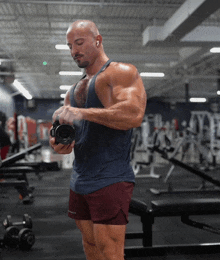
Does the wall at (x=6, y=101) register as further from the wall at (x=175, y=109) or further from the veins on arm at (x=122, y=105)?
the veins on arm at (x=122, y=105)

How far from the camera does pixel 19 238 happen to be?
247 centimetres

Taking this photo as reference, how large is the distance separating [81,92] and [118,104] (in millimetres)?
231

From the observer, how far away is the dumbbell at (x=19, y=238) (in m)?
2.48

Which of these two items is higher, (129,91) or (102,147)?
(129,91)

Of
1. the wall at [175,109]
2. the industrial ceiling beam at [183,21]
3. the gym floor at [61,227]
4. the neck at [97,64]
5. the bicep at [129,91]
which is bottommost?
the gym floor at [61,227]

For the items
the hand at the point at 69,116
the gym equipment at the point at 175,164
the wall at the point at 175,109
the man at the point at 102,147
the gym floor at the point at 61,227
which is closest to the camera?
the hand at the point at 69,116

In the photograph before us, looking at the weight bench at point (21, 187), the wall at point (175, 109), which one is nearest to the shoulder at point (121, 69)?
the weight bench at point (21, 187)

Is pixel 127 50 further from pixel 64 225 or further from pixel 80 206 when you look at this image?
pixel 80 206

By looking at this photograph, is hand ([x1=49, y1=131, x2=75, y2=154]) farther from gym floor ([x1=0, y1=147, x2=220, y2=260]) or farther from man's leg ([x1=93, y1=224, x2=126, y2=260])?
gym floor ([x1=0, y1=147, x2=220, y2=260])

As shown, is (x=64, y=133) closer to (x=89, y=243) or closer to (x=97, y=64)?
(x=97, y=64)

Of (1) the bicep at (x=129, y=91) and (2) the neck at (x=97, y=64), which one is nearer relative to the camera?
(1) the bicep at (x=129, y=91)

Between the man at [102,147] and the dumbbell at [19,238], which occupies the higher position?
the man at [102,147]

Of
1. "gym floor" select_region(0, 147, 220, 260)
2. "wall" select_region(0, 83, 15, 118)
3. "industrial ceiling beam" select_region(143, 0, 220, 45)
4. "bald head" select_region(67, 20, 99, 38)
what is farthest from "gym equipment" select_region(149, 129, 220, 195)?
"wall" select_region(0, 83, 15, 118)

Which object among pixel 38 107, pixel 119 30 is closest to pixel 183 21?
pixel 119 30
